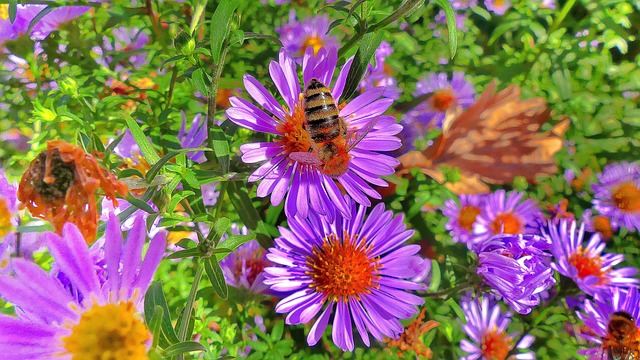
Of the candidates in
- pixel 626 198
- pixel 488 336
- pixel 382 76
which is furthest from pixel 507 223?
pixel 382 76

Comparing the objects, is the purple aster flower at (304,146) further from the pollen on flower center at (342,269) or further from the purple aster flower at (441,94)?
the purple aster flower at (441,94)

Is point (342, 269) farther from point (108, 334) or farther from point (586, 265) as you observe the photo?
point (586, 265)

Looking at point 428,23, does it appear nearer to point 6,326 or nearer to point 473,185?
point 473,185

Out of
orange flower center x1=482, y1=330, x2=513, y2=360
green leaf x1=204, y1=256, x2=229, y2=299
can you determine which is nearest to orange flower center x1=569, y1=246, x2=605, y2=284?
orange flower center x1=482, y1=330, x2=513, y2=360

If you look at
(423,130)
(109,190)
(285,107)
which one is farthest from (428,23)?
(109,190)

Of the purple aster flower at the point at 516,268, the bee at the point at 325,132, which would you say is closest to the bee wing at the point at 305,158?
the bee at the point at 325,132
